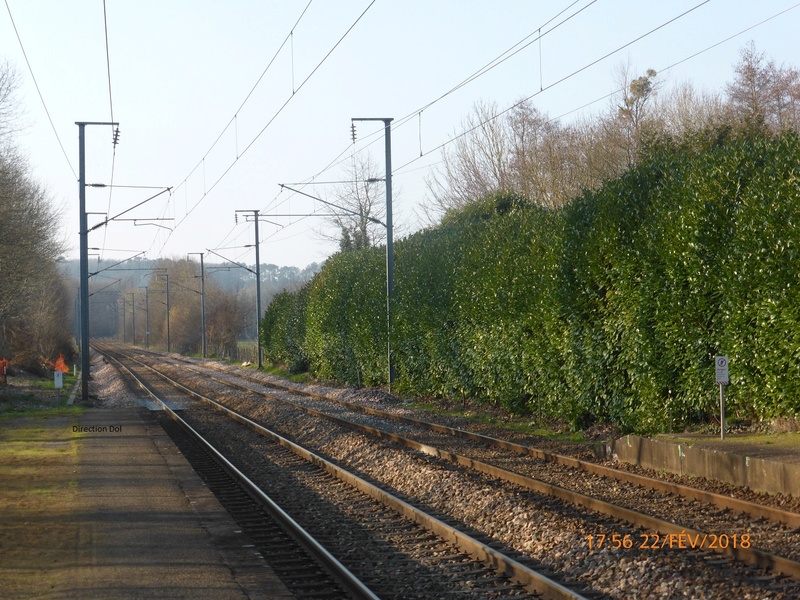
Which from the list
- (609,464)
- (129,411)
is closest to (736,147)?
(609,464)

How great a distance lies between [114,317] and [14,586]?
592ft

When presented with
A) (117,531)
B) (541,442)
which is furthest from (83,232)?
(117,531)

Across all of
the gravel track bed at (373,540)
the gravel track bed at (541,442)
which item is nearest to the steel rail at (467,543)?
the gravel track bed at (373,540)

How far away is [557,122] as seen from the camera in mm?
54469

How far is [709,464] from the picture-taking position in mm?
13055

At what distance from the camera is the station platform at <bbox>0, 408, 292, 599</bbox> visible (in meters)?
8.62

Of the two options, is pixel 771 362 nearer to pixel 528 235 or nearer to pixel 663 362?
pixel 663 362

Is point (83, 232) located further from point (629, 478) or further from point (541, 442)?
point (629, 478)

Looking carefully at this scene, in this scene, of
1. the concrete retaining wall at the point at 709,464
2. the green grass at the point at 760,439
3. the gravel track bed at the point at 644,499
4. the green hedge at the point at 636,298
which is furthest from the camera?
the green hedge at the point at 636,298

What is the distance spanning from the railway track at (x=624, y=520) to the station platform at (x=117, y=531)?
303cm

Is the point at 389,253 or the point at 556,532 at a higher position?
the point at 389,253

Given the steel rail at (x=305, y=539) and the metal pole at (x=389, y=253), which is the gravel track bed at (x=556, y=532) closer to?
the steel rail at (x=305, y=539)
